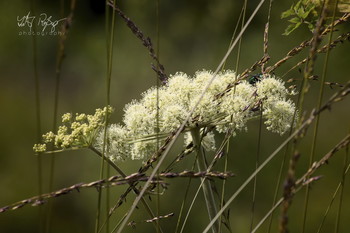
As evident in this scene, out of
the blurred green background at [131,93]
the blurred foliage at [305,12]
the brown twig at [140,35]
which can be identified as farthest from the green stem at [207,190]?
the blurred green background at [131,93]

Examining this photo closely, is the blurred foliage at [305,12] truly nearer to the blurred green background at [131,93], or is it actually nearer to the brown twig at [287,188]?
the brown twig at [287,188]

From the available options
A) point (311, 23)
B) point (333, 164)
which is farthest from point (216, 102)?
point (333, 164)

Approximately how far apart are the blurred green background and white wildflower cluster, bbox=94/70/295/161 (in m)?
4.29

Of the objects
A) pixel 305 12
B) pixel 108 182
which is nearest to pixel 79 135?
pixel 108 182

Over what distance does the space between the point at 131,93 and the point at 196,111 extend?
7.00 meters

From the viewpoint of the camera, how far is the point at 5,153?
23.9ft

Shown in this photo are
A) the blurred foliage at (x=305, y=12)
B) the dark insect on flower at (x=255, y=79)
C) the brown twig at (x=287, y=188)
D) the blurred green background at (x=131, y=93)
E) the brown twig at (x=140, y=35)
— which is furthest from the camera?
the blurred green background at (x=131, y=93)

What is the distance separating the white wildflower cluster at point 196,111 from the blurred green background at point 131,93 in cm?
429

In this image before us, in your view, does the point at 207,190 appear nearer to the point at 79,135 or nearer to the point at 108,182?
the point at 79,135

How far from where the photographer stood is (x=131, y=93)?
8383 mm

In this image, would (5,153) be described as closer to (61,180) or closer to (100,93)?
(61,180)

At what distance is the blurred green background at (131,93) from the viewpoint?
21.1 feet

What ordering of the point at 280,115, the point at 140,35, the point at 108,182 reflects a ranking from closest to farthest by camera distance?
the point at 108,182 < the point at 140,35 < the point at 280,115

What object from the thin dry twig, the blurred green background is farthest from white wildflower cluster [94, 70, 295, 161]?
the blurred green background
